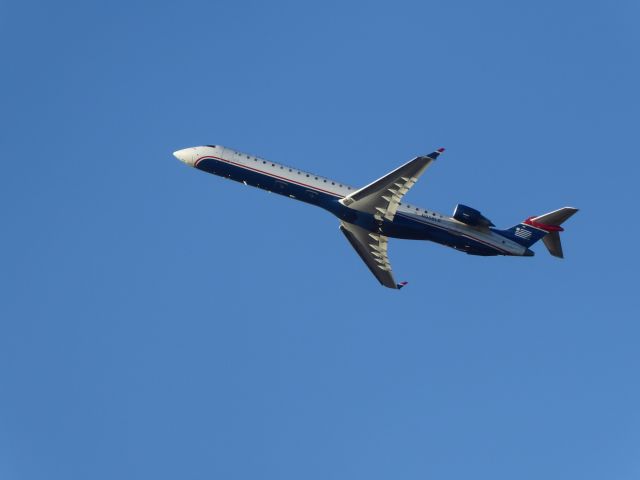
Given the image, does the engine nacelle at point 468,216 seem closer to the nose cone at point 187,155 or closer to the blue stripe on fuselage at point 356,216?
the blue stripe on fuselage at point 356,216

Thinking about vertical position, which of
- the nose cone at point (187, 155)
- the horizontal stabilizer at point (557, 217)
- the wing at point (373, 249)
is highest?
the nose cone at point (187, 155)

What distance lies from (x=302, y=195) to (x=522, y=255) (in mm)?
19261

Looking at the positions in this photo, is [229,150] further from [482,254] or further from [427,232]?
[482,254]

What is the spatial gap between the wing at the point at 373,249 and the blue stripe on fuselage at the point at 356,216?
218 cm

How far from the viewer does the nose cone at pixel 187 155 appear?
79.5m

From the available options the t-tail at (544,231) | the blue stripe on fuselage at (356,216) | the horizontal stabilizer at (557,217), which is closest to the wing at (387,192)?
the blue stripe on fuselage at (356,216)

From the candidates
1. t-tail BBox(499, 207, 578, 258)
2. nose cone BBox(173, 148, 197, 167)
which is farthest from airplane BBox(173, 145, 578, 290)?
nose cone BBox(173, 148, 197, 167)

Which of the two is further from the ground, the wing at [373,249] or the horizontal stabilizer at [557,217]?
the horizontal stabilizer at [557,217]

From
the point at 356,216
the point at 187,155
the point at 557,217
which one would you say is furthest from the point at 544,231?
the point at 187,155

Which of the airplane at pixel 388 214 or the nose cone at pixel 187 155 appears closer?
the airplane at pixel 388 214

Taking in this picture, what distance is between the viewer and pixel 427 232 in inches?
2950

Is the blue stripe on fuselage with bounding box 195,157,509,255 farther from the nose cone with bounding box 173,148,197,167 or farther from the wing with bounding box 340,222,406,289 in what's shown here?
the nose cone with bounding box 173,148,197,167

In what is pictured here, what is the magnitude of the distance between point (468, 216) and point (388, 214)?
657 centimetres

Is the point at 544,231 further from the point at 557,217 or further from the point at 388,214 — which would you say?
the point at 388,214
